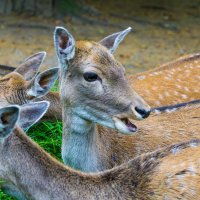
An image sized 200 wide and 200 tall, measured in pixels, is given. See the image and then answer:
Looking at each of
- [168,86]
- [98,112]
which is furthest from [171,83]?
[98,112]

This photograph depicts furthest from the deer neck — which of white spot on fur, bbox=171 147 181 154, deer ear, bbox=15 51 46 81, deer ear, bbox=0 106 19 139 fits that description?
deer ear, bbox=0 106 19 139

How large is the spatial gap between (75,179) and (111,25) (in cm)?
835

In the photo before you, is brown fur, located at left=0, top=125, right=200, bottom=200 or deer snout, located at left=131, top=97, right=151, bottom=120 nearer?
brown fur, located at left=0, top=125, right=200, bottom=200

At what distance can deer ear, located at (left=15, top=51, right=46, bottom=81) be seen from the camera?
6656 mm

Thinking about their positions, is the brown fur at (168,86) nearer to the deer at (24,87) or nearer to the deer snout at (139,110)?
the deer at (24,87)

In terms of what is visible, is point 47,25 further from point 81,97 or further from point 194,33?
point 81,97

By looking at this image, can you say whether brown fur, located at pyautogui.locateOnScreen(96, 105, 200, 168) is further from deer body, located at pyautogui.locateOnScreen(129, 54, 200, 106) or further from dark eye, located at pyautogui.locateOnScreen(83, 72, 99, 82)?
deer body, located at pyautogui.locateOnScreen(129, 54, 200, 106)

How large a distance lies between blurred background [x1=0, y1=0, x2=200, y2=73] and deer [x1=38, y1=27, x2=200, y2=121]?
3.35 metres

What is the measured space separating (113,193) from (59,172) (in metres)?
0.36

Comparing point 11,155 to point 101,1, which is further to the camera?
point 101,1

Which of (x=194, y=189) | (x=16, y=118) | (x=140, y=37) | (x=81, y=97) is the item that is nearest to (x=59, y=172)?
(x=16, y=118)

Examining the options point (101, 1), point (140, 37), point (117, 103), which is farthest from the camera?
point (101, 1)

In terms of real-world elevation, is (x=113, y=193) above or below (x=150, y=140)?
above

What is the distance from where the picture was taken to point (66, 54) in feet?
19.3
